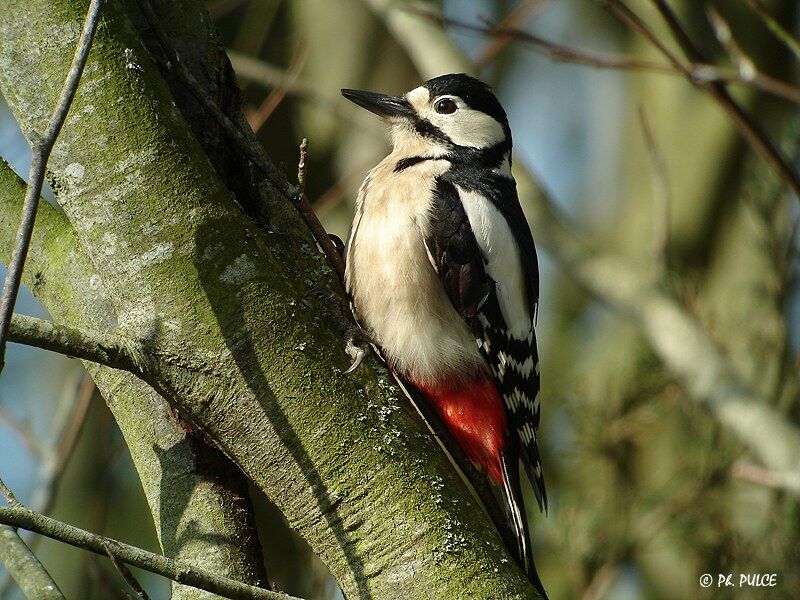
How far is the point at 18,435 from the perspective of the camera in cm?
399

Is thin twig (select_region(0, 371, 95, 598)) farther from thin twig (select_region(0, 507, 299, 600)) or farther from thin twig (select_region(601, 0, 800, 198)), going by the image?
thin twig (select_region(601, 0, 800, 198))

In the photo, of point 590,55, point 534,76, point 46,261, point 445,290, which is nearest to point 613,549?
point 445,290

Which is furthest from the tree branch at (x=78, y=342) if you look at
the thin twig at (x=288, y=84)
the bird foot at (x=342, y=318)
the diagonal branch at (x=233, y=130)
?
the thin twig at (x=288, y=84)

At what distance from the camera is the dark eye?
4312 mm

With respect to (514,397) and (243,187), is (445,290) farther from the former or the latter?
(243,187)

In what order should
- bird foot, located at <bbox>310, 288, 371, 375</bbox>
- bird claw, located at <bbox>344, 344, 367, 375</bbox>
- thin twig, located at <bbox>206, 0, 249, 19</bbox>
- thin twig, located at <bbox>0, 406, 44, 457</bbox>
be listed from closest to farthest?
bird claw, located at <bbox>344, 344, 367, 375</bbox> → bird foot, located at <bbox>310, 288, 371, 375</bbox> → thin twig, located at <bbox>0, 406, 44, 457</bbox> → thin twig, located at <bbox>206, 0, 249, 19</bbox>

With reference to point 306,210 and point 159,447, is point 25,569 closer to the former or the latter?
point 159,447

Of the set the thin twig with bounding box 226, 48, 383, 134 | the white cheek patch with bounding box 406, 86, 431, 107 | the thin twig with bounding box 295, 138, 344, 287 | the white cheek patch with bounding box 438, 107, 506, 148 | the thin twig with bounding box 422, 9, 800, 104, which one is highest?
the thin twig with bounding box 226, 48, 383, 134

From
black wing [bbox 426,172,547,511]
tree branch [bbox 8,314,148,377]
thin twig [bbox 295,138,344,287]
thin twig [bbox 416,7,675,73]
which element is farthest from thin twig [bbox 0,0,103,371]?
thin twig [bbox 416,7,675,73]

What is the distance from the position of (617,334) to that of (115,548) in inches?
214

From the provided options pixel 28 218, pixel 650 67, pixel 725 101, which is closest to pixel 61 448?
A: pixel 28 218

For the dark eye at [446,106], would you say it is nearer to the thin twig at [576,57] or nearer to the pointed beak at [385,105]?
the pointed beak at [385,105]

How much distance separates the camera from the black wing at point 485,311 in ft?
11.8

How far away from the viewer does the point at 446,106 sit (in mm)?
4320
